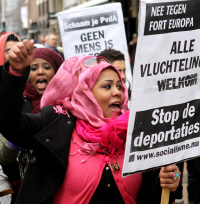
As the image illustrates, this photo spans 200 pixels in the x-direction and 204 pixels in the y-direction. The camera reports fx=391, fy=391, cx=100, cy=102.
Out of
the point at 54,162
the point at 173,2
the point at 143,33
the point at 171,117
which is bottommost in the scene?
the point at 54,162

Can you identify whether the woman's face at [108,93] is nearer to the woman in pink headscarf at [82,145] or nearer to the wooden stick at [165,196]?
the woman in pink headscarf at [82,145]

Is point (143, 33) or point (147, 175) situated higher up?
point (143, 33)

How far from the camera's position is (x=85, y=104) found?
8.61 ft

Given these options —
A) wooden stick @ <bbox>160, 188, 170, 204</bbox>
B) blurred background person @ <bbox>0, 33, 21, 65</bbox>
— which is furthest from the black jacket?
blurred background person @ <bbox>0, 33, 21, 65</bbox>

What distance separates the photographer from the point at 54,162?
2.44 metres

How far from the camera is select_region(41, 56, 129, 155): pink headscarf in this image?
98.9 inches

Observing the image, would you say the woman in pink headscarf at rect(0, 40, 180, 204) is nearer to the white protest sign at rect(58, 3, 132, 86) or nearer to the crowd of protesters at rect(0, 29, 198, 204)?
the crowd of protesters at rect(0, 29, 198, 204)

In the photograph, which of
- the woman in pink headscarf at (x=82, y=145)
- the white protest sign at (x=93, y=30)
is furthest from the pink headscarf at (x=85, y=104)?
the white protest sign at (x=93, y=30)

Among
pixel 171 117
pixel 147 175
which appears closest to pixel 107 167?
pixel 147 175

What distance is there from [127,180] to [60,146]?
49 cm

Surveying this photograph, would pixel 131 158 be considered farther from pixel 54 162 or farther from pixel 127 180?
pixel 54 162

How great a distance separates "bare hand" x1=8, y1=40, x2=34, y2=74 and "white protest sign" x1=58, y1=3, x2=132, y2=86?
11.3 feet

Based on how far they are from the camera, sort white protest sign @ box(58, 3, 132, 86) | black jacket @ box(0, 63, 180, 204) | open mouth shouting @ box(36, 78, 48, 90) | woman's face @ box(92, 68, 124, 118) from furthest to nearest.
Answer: white protest sign @ box(58, 3, 132, 86), open mouth shouting @ box(36, 78, 48, 90), woman's face @ box(92, 68, 124, 118), black jacket @ box(0, 63, 180, 204)

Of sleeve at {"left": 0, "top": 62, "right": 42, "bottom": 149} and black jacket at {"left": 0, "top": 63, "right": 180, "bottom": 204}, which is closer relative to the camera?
sleeve at {"left": 0, "top": 62, "right": 42, "bottom": 149}
